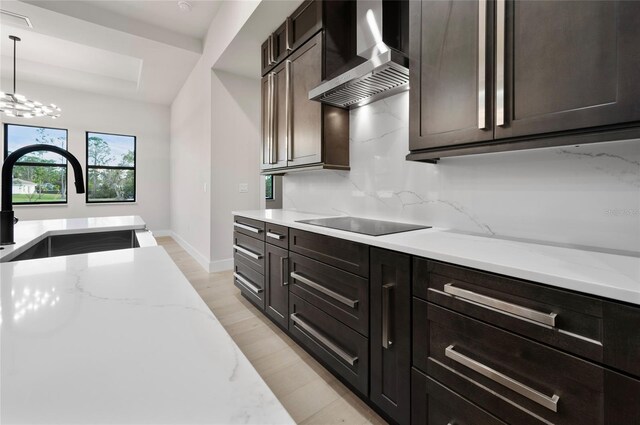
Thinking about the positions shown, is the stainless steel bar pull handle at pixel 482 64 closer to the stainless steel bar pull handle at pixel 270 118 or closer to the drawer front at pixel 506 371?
the drawer front at pixel 506 371

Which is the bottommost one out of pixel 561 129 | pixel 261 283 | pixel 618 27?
pixel 261 283

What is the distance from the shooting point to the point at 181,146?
18.2ft

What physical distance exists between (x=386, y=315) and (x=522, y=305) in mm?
555

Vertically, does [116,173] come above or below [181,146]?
below

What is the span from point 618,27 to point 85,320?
61.9 inches

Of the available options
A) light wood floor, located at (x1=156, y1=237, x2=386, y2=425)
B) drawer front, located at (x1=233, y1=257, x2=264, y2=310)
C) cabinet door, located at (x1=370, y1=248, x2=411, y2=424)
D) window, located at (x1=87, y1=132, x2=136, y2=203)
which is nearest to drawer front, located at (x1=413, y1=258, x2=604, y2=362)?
cabinet door, located at (x1=370, y1=248, x2=411, y2=424)

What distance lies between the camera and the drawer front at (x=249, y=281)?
8.08 feet

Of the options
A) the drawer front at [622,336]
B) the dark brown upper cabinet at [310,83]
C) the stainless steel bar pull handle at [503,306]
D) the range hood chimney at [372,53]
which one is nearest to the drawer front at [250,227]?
the dark brown upper cabinet at [310,83]

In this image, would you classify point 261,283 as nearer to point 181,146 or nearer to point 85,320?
point 85,320

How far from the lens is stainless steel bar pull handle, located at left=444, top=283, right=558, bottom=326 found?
32.7 inches

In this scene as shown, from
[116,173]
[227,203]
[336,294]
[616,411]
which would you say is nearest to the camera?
[616,411]

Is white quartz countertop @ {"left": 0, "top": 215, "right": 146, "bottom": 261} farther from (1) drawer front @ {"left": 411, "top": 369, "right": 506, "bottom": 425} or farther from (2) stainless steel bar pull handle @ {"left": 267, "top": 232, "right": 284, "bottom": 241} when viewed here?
(1) drawer front @ {"left": 411, "top": 369, "right": 506, "bottom": 425}

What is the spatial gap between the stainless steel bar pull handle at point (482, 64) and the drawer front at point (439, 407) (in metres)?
1.06

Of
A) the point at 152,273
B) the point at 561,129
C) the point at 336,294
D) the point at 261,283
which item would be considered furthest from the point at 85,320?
the point at 261,283
